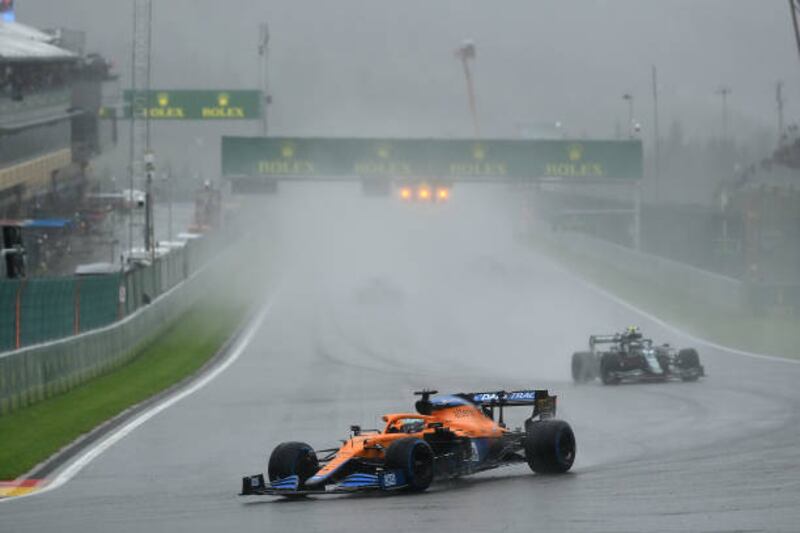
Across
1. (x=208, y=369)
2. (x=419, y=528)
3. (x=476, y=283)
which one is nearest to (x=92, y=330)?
(x=208, y=369)

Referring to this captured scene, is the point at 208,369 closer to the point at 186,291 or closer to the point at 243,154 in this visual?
the point at 186,291

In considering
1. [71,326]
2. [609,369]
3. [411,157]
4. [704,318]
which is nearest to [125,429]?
[71,326]

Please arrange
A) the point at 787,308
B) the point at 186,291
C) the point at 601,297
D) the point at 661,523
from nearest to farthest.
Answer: the point at 661,523 < the point at 787,308 < the point at 186,291 < the point at 601,297

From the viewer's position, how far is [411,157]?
77750 mm

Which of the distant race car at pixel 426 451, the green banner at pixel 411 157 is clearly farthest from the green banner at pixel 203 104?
the distant race car at pixel 426 451

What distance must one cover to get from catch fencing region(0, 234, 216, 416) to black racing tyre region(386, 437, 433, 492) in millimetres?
13247

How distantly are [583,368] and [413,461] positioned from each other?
18026 mm

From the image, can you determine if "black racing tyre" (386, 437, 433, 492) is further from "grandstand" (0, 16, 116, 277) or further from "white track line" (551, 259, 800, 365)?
"grandstand" (0, 16, 116, 277)

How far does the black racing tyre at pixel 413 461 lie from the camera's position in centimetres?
1578

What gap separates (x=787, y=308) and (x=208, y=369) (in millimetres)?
23703

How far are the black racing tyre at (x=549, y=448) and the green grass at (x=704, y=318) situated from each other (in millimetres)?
26639

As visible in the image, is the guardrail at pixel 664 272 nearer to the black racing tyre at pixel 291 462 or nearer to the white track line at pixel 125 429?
the white track line at pixel 125 429

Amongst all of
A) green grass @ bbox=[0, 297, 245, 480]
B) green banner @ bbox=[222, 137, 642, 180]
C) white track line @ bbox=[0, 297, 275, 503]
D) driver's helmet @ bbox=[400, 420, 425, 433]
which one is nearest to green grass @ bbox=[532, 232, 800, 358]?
green banner @ bbox=[222, 137, 642, 180]

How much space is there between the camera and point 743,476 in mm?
16047
